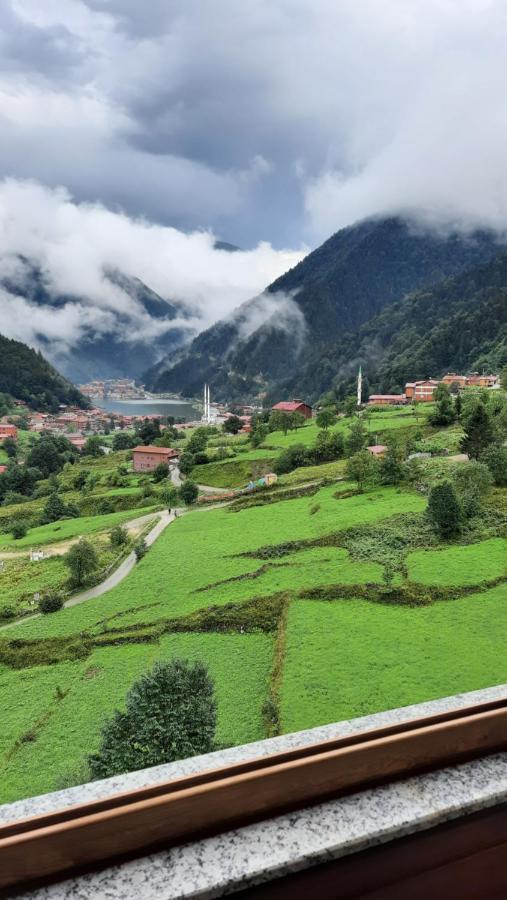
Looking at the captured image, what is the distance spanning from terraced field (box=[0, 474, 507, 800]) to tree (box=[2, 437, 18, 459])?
5013 centimetres

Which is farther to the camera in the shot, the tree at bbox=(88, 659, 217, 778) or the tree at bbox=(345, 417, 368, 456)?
the tree at bbox=(345, 417, 368, 456)

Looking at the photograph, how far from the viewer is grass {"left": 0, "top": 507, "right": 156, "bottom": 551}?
27906 millimetres

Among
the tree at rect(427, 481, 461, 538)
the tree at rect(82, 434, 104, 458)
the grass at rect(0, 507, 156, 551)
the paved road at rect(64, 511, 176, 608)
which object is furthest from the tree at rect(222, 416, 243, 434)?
the tree at rect(427, 481, 461, 538)

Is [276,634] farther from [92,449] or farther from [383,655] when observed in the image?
[92,449]

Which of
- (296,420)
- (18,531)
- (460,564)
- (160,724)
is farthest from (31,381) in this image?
(160,724)

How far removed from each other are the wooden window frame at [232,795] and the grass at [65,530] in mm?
28260

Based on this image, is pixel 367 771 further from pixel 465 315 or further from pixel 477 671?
pixel 465 315

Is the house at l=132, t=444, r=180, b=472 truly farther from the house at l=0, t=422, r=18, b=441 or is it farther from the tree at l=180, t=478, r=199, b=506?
the house at l=0, t=422, r=18, b=441

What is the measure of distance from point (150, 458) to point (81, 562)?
28721mm

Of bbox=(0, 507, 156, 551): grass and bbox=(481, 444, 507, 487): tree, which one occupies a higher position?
bbox=(481, 444, 507, 487): tree

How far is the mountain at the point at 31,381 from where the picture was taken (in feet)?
333

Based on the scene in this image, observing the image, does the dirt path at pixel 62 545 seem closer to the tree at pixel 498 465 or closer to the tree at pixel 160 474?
the tree at pixel 160 474

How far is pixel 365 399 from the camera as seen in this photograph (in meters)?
67.9

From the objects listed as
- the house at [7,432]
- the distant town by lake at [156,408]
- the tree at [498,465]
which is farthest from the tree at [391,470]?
the distant town by lake at [156,408]
